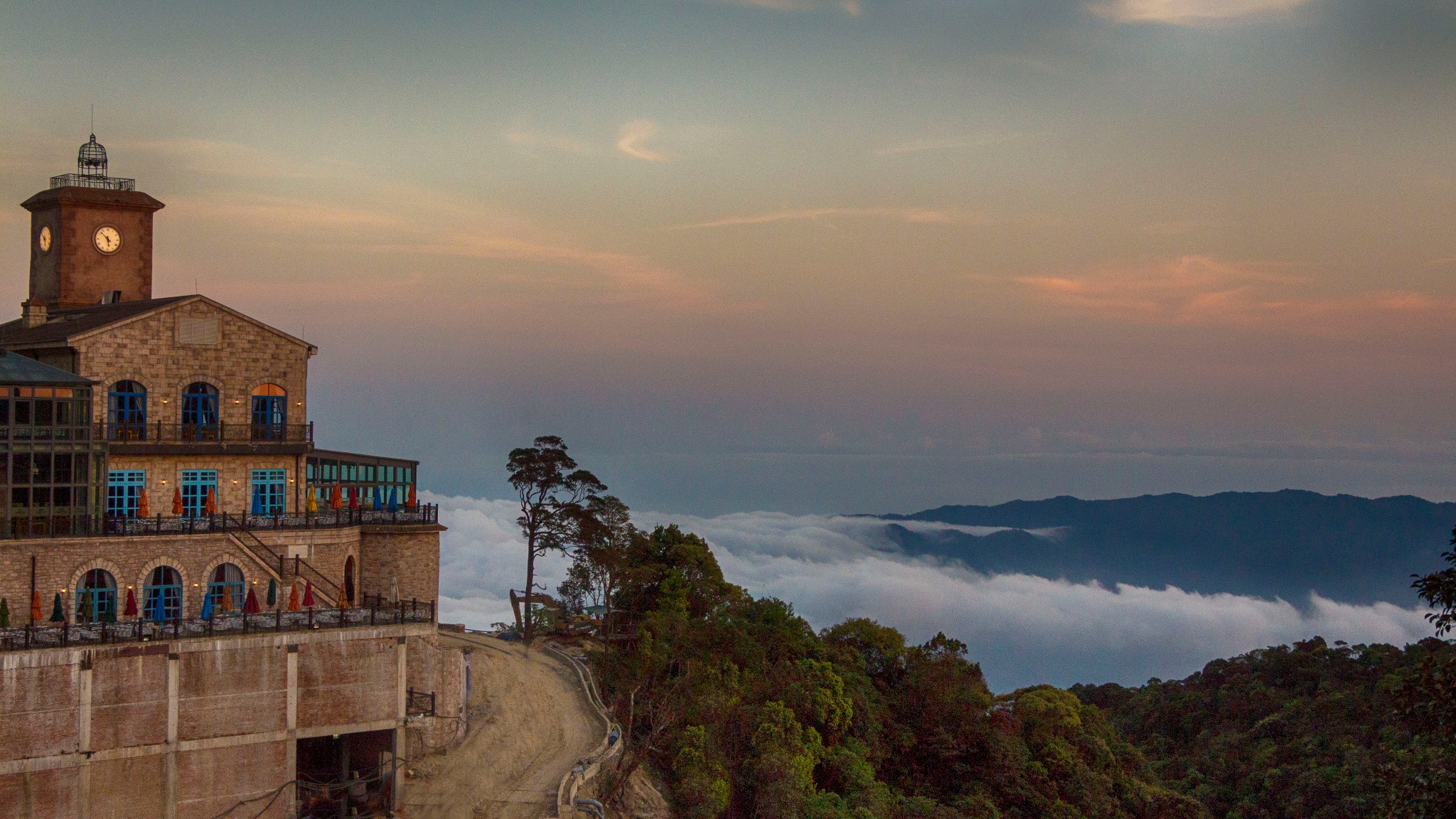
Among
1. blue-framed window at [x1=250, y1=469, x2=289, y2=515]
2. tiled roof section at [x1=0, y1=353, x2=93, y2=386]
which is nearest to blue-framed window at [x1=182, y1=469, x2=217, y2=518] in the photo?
blue-framed window at [x1=250, y1=469, x2=289, y2=515]

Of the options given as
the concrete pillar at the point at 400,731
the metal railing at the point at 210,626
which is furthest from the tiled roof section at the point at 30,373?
the concrete pillar at the point at 400,731

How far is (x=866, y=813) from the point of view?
157ft

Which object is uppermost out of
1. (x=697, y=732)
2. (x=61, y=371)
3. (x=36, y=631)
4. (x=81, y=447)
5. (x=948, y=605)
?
(x=61, y=371)

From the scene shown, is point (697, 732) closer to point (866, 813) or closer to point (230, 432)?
point (866, 813)

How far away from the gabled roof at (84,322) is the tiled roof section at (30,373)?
215cm

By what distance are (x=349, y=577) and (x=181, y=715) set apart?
10168 millimetres

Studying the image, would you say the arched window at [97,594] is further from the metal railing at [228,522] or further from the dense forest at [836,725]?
the dense forest at [836,725]

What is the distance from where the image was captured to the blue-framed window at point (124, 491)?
40750 mm

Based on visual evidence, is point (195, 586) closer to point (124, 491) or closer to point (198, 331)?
point (124, 491)

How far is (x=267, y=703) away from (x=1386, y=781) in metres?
29.2

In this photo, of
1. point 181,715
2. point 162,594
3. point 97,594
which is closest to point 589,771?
point 181,715

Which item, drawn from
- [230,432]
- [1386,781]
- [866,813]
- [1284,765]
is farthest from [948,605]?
[1386,781]

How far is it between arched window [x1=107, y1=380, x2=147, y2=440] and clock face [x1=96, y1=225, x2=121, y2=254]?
11405 millimetres

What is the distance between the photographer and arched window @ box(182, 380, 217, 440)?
1692 inches
